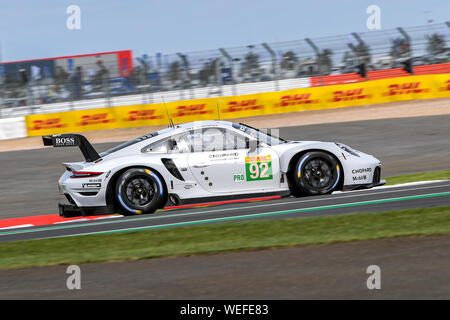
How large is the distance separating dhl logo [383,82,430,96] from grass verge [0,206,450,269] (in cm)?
1929

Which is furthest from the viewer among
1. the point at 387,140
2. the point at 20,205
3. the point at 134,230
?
the point at 387,140

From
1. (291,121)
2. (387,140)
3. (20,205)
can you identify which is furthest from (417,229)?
(291,121)

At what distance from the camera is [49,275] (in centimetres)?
636

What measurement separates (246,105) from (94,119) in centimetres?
592

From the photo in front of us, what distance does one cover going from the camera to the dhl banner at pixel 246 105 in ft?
86.3

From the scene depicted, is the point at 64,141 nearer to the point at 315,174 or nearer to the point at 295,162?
the point at 295,162

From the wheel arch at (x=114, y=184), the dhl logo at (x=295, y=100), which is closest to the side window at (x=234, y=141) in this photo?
the wheel arch at (x=114, y=184)

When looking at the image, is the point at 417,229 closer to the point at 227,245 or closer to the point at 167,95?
the point at 227,245

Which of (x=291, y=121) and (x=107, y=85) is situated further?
(x=107, y=85)

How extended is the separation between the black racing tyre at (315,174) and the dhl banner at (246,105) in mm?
16517

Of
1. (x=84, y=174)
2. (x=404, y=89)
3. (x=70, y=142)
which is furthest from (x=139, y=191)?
(x=404, y=89)

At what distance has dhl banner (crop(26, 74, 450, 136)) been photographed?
26312 millimetres
